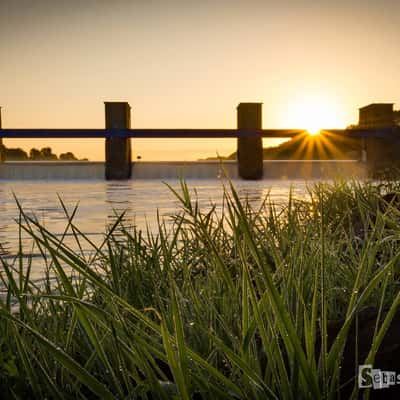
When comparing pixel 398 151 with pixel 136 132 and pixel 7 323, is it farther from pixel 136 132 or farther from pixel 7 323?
pixel 7 323

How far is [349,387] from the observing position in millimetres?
1311

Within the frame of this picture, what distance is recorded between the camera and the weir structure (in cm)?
1831

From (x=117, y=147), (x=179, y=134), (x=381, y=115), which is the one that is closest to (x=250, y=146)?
(x=179, y=134)

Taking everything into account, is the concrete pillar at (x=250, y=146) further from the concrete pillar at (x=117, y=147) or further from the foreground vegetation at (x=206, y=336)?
the foreground vegetation at (x=206, y=336)

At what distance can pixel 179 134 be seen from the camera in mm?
18156

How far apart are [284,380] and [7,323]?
0.88 metres

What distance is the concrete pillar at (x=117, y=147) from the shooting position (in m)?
18.5

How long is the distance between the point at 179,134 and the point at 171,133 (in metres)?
0.24

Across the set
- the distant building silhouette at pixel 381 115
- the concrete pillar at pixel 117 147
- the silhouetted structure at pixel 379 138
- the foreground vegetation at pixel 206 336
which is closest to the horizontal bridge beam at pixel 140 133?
the concrete pillar at pixel 117 147

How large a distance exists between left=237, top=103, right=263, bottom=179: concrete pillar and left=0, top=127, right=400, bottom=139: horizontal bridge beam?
0.29 meters

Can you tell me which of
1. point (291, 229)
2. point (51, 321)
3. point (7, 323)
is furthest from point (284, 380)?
point (291, 229)

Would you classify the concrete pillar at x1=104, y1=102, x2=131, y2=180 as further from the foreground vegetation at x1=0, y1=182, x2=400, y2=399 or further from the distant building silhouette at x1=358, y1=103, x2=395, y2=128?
the foreground vegetation at x1=0, y1=182, x2=400, y2=399

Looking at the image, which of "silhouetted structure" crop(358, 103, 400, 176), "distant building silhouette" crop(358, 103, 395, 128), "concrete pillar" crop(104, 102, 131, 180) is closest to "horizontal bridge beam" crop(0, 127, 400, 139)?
"concrete pillar" crop(104, 102, 131, 180)

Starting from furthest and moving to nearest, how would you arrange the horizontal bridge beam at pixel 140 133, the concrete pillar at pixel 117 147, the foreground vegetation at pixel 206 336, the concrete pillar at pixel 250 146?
1. the concrete pillar at pixel 250 146
2. the concrete pillar at pixel 117 147
3. the horizontal bridge beam at pixel 140 133
4. the foreground vegetation at pixel 206 336
